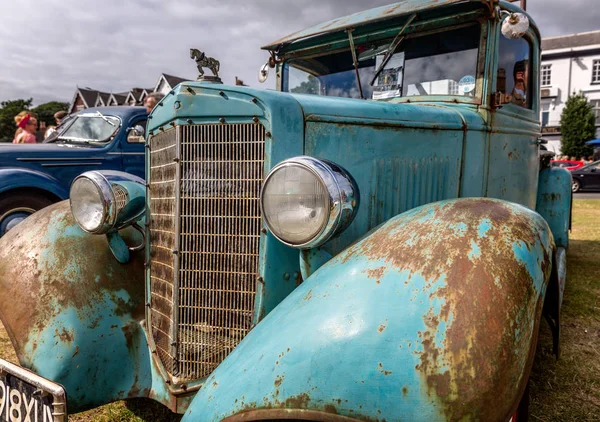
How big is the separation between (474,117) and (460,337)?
6.00ft

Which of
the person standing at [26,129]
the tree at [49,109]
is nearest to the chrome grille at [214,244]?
the person standing at [26,129]

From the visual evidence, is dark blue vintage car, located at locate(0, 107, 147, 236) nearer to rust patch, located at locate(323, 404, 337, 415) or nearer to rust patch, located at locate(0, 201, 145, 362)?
rust patch, located at locate(0, 201, 145, 362)

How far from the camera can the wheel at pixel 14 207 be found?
5719 mm

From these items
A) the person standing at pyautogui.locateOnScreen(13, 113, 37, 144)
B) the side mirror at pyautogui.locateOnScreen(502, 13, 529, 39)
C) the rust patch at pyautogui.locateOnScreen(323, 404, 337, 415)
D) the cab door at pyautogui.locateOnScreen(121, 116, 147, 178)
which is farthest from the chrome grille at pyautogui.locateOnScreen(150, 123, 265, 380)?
the person standing at pyautogui.locateOnScreen(13, 113, 37, 144)

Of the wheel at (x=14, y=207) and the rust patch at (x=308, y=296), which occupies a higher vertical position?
the rust patch at (x=308, y=296)

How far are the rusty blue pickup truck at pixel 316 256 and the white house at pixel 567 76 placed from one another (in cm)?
3610

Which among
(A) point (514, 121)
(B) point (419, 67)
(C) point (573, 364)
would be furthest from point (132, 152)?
(C) point (573, 364)

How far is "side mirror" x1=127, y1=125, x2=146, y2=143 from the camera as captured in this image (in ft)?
21.3

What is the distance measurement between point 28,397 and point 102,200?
84 centimetres

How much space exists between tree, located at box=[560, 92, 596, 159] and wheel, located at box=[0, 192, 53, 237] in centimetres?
3475

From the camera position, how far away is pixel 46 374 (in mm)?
2004

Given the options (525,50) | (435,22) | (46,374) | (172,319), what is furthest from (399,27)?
(46,374)

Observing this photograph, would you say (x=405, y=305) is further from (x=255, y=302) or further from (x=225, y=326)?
(x=225, y=326)

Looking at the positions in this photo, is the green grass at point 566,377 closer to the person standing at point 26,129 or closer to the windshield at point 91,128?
the windshield at point 91,128
